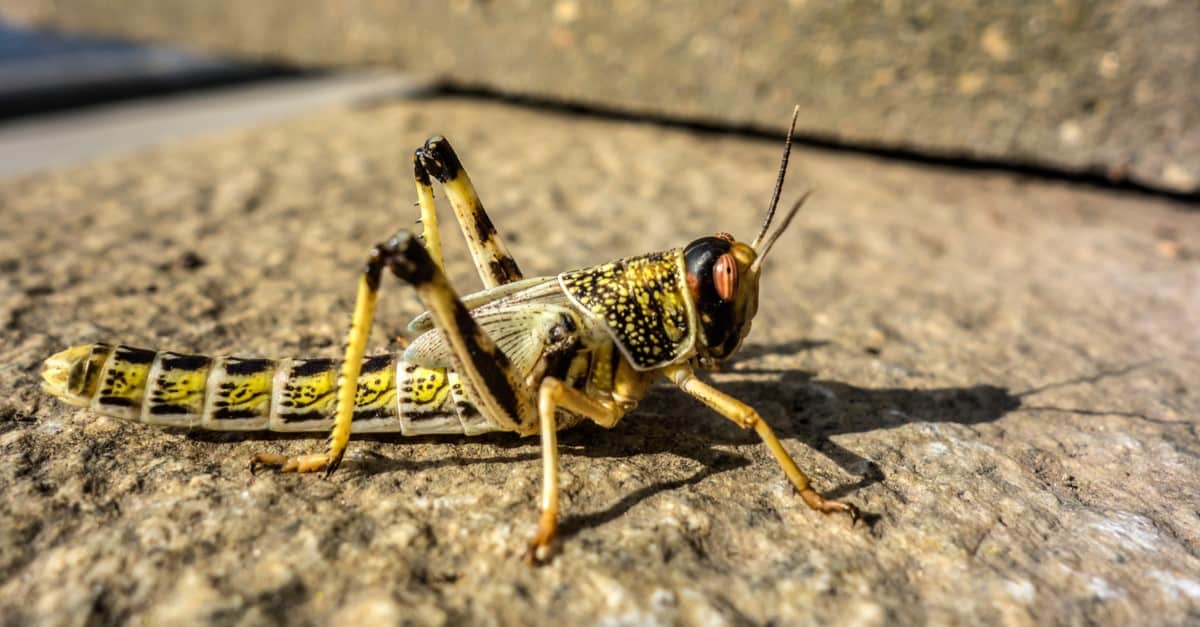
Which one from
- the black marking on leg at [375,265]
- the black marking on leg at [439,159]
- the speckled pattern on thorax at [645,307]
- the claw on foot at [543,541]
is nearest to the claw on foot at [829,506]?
the speckled pattern on thorax at [645,307]

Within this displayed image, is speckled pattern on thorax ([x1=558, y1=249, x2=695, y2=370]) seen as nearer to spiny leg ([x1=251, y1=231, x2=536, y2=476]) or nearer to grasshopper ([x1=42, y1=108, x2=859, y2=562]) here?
grasshopper ([x1=42, y1=108, x2=859, y2=562])

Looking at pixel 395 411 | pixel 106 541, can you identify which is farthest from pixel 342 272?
pixel 106 541

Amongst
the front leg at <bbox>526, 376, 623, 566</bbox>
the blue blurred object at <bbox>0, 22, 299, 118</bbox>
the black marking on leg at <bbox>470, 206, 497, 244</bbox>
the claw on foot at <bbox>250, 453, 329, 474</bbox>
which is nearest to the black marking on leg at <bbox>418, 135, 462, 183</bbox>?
the black marking on leg at <bbox>470, 206, 497, 244</bbox>

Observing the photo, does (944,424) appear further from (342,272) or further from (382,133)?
(382,133)

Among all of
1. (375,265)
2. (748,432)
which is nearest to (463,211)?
(375,265)

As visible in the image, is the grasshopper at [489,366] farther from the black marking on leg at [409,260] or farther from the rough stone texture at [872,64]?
the rough stone texture at [872,64]

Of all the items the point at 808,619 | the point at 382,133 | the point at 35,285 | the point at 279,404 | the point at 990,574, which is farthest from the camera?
the point at 382,133
